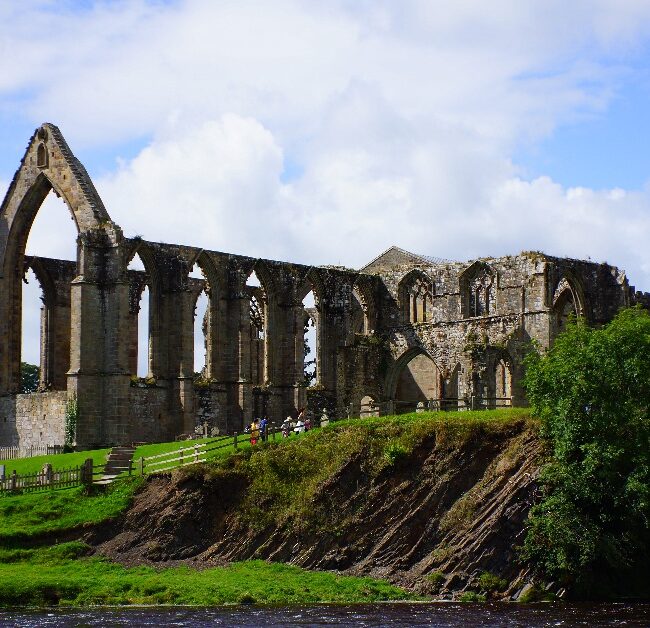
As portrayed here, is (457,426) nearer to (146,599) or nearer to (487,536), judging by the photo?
(487,536)

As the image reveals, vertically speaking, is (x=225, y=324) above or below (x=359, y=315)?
below

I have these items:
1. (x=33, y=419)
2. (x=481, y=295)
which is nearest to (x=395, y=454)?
(x=481, y=295)

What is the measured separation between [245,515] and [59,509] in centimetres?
656

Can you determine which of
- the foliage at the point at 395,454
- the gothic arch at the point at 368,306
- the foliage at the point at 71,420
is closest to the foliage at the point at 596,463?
the foliage at the point at 395,454

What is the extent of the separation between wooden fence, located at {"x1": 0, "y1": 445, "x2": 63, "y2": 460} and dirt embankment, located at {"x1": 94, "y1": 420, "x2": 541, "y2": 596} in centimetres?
1480

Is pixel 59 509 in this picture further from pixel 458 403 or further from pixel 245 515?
pixel 458 403

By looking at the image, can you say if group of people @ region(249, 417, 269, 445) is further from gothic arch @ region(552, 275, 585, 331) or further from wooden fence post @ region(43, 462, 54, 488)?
gothic arch @ region(552, 275, 585, 331)

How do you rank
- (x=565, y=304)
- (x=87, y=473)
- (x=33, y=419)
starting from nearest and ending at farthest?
(x=87, y=473)
(x=33, y=419)
(x=565, y=304)

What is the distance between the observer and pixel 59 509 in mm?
52625

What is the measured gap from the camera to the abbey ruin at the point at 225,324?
67250 millimetres

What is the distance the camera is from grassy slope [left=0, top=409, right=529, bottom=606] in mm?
46031

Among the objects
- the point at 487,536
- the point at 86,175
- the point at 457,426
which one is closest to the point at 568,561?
the point at 487,536

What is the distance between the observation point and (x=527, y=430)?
50.4 m

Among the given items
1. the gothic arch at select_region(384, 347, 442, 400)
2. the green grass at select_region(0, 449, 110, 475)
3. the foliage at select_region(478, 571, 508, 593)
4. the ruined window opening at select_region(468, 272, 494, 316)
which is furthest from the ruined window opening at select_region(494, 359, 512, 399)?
the foliage at select_region(478, 571, 508, 593)
